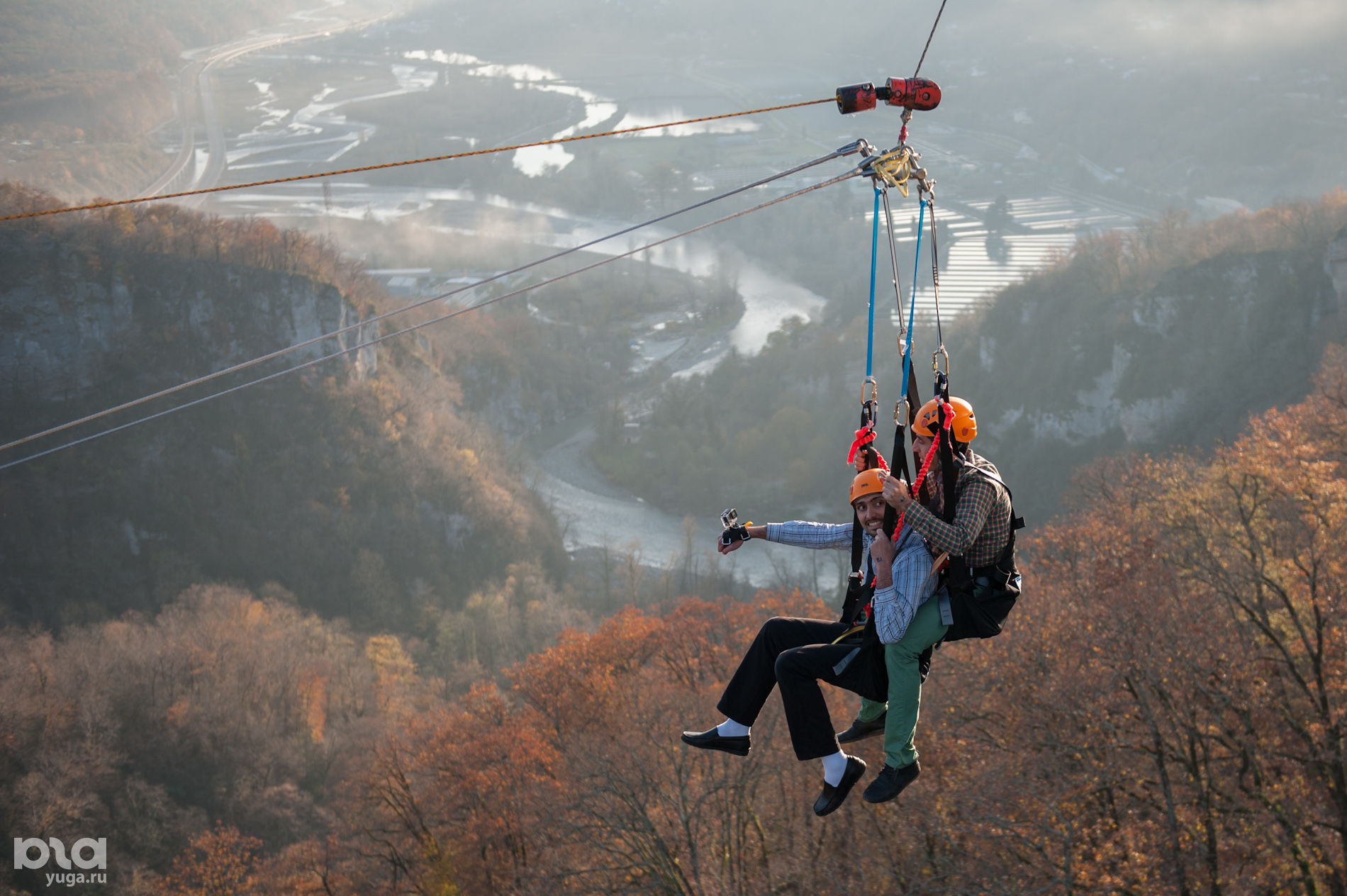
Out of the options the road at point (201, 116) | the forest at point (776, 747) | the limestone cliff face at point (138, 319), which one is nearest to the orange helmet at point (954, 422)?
the forest at point (776, 747)

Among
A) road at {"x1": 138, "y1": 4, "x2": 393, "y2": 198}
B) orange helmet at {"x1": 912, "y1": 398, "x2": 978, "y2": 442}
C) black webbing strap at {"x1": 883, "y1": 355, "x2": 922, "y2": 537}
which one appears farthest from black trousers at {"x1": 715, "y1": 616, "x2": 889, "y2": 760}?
road at {"x1": 138, "y1": 4, "x2": 393, "y2": 198}

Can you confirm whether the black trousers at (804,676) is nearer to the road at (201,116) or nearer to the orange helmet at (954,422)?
the orange helmet at (954,422)

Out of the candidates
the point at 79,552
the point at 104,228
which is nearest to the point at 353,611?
the point at 79,552

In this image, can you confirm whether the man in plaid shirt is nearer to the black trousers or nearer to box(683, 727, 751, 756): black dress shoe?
the black trousers

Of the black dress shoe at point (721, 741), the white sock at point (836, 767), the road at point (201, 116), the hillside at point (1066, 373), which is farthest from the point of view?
the road at point (201, 116)

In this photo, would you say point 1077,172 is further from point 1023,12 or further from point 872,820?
point 872,820
